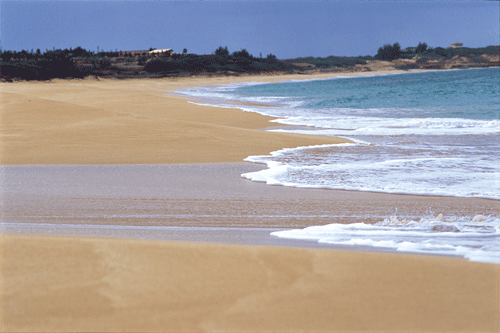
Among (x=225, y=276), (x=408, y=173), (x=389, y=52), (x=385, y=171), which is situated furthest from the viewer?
(x=389, y=52)

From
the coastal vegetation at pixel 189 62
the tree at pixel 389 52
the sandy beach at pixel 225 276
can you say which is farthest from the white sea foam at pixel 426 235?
the tree at pixel 389 52

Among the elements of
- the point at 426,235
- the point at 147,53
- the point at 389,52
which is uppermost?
the point at 389,52

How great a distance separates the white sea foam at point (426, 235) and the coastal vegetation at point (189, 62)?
4038 cm

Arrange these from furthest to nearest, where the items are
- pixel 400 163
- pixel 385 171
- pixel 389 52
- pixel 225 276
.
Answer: pixel 389 52 < pixel 400 163 < pixel 385 171 < pixel 225 276

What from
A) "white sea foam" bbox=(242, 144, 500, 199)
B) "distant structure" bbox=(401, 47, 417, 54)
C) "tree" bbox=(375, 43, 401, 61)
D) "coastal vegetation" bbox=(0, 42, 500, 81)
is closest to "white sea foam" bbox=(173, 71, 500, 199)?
"white sea foam" bbox=(242, 144, 500, 199)

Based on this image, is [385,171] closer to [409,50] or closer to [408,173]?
[408,173]

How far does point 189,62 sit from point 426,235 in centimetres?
5871

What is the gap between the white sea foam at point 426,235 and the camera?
8.59 feet

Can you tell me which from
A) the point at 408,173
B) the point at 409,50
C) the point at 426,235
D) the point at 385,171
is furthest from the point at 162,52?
the point at 426,235

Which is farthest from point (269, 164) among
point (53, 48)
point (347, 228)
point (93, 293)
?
point (53, 48)

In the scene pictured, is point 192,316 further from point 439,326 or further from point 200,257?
point 439,326

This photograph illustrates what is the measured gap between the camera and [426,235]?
115 inches

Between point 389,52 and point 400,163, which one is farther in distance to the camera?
point 389,52

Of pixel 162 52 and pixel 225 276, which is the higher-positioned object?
pixel 162 52
